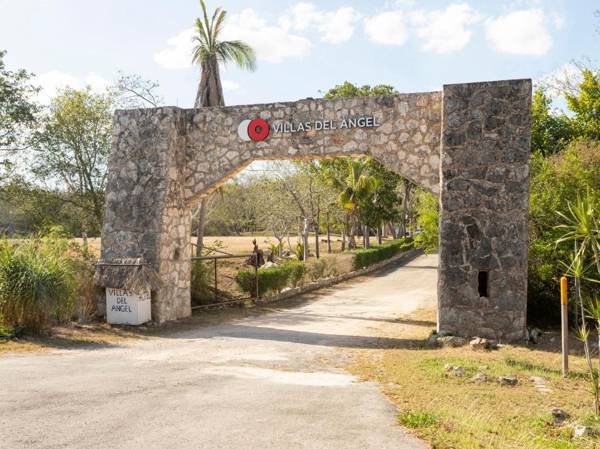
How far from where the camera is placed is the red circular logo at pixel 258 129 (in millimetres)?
11852

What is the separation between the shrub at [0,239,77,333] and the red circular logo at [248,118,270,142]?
470 cm

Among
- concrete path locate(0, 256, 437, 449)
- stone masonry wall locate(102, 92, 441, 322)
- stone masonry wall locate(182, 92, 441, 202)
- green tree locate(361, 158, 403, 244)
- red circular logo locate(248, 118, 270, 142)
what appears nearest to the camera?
concrete path locate(0, 256, 437, 449)

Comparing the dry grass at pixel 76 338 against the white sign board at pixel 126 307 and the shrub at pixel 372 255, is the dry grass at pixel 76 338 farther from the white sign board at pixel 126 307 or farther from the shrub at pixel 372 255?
the shrub at pixel 372 255

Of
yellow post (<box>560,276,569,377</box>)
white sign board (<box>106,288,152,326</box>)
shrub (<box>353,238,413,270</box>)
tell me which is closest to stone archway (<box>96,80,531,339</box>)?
white sign board (<box>106,288,152,326</box>)

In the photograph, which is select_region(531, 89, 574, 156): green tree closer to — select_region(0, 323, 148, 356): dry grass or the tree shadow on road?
the tree shadow on road

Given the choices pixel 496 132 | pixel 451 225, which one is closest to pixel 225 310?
pixel 451 225

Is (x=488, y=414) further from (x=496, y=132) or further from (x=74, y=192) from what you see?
(x=74, y=192)

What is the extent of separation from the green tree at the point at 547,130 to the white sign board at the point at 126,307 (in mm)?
11367

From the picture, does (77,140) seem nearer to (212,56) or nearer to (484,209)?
(212,56)

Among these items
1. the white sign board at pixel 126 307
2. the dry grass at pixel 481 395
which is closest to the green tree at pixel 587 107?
the dry grass at pixel 481 395

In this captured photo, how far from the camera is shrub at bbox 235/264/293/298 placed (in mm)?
15984

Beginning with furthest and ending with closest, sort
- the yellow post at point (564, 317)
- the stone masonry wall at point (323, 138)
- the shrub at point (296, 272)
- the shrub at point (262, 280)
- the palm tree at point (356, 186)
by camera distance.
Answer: the palm tree at point (356, 186) < the shrub at point (296, 272) < the shrub at point (262, 280) < the stone masonry wall at point (323, 138) < the yellow post at point (564, 317)

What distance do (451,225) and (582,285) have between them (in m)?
3.04

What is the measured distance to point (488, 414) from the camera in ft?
18.0
